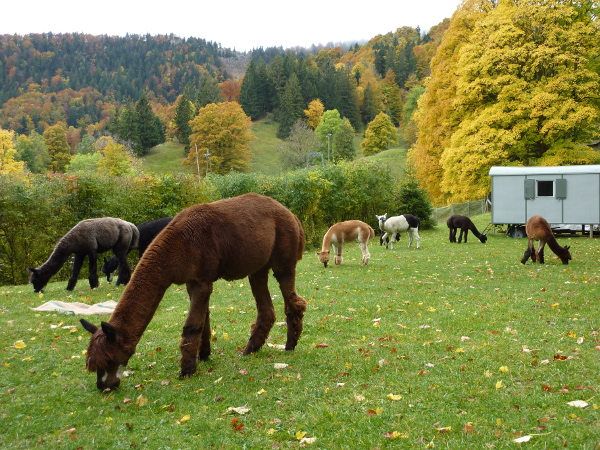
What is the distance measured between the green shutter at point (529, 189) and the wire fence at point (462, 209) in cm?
1544

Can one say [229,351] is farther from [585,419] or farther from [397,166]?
[397,166]

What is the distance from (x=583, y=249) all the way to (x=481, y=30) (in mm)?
17424

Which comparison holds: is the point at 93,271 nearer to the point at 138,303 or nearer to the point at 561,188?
the point at 138,303

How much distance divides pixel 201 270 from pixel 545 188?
24284 millimetres

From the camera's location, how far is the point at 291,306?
6.83m

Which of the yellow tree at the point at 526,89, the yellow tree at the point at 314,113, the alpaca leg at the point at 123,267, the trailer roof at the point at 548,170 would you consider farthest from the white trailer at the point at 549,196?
the yellow tree at the point at 314,113

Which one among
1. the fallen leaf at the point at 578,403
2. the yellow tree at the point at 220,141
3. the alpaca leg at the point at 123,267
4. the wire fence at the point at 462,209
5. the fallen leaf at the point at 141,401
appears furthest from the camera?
the yellow tree at the point at 220,141

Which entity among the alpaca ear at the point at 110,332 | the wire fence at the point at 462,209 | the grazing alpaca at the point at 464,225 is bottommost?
the wire fence at the point at 462,209

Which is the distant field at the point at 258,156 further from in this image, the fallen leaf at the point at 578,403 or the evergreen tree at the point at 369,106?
the fallen leaf at the point at 578,403

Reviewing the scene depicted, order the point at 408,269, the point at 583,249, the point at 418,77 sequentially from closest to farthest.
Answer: the point at 408,269
the point at 583,249
the point at 418,77

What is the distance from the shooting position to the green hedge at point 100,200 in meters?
17.0

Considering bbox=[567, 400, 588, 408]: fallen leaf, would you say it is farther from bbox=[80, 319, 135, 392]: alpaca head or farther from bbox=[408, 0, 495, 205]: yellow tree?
bbox=[408, 0, 495, 205]: yellow tree

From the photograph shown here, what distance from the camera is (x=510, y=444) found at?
3.86 metres

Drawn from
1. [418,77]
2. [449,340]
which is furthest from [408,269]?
[418,77]
